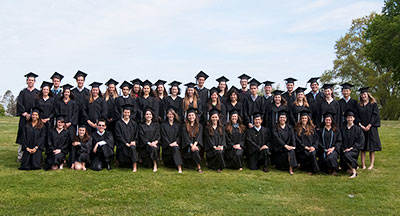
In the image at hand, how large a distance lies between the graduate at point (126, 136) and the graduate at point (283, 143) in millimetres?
3144

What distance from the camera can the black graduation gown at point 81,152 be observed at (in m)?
7.58

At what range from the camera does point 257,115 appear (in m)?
8.18

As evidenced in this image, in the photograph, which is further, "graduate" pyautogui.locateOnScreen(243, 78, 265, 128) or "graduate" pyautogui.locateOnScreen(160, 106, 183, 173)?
"graduate" pyautogui.locateOnScreen(243, 78, 265, 128)

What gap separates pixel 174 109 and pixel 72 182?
2934 millimetres

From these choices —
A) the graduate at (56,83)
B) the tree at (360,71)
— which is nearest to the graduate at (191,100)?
the graduate at (56,83)

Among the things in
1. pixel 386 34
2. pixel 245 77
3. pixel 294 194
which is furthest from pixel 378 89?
pixel 294 194

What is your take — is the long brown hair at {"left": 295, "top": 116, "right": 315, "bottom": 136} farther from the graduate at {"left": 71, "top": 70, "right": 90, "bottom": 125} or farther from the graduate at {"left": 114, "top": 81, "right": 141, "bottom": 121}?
the graduate at {"left": 71, "top": 70, "right": 90, "bottom": 125}

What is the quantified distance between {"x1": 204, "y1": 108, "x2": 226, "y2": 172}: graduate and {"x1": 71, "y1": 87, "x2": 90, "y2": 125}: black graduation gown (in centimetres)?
288

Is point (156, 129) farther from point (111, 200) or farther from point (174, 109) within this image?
point (111, 200)

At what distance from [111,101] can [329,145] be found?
5.05 meters

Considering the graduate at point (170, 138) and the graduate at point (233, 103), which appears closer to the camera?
the graduate at point (170, 138)

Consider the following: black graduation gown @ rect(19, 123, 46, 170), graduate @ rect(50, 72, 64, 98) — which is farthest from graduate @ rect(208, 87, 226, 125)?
black graduation gown @ rect(19, 123, 46, 170)

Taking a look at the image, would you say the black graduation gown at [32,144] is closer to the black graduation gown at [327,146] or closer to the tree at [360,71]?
the black graduation gown at [327,146]

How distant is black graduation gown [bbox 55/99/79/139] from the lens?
794cm
